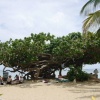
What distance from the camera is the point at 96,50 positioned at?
48.5ft

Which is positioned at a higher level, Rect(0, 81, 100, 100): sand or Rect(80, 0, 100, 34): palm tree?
Rect(80, 0, 100, 34): palm tree

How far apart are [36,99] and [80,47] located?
25.0ft

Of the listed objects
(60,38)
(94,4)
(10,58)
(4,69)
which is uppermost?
(94,4)

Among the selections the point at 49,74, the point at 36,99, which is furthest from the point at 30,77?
the point at 36,99

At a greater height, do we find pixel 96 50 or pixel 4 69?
pixel 96 50

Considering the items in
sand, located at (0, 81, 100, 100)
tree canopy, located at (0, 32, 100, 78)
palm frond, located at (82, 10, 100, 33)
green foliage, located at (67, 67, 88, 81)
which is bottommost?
sand, located at (0, 81, 100, 100)

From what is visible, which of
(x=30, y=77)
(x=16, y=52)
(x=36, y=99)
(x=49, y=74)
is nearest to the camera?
(x=36, y=99)

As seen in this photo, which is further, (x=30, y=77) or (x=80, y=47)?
(x=30, y=77)

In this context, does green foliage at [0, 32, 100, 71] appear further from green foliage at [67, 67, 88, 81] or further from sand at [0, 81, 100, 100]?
sand at [0, 81, 100, 100]

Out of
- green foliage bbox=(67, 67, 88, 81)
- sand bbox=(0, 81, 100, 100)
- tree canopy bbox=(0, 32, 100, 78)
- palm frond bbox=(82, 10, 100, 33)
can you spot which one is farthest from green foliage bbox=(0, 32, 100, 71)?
sand bbox=(0, 81, 100, 100)

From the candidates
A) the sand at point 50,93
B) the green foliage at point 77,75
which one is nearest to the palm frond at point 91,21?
the sand at point 50,93

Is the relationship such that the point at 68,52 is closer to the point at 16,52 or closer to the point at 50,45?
the point at 50,45

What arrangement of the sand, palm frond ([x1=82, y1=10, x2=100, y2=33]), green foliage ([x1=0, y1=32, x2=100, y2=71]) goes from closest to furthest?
the sand → palm frond ([x1=82, y1=10, x2=100, y2=33]) → green foliage ([x1=0, y1=32, x2=100, y2=71])

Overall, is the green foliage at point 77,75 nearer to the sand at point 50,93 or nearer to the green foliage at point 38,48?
the green foliage at point 38,48
